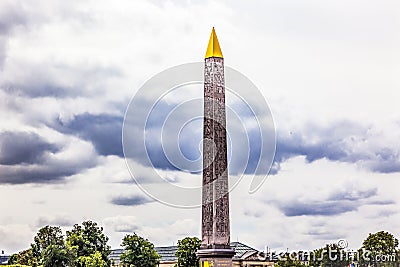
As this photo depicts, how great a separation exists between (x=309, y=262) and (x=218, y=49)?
110 ft

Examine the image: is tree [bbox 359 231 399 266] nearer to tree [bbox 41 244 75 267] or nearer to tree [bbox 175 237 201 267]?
tree [bbox 175 237 201 267]

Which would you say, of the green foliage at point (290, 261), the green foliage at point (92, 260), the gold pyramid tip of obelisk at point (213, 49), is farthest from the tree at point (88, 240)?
the gold pyramid tip of obelisk at point (213, 49)

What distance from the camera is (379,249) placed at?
216 feet

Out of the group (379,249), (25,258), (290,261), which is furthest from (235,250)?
(25,258)

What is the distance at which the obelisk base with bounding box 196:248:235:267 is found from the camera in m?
42.7

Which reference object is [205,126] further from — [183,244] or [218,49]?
[183,244]

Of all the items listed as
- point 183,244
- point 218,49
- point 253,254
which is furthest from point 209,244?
point 253,254

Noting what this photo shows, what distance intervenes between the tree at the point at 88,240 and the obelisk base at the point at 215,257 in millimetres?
24155

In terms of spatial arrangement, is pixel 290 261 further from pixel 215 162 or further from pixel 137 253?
pixel 215 162

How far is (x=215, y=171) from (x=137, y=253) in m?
26.1

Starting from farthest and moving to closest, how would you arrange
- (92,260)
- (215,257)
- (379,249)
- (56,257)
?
(379,249)
(92,260)
(56,257)
(215,257)

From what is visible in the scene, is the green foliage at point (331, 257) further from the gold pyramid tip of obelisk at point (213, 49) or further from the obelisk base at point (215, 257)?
the gold pyramid tip of obelisk at point (213, 49)

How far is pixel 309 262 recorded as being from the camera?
71.4 meters

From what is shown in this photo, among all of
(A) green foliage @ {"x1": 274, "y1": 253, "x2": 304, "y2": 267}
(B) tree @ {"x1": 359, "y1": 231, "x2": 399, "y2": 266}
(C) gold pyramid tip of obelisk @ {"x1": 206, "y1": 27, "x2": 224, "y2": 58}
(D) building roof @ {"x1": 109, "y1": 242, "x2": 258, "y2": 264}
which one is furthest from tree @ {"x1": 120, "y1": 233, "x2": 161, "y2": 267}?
(C) gold pyramid tip of obelisk @ {"x1": 206, "y1": 27, "x2": 224, "y2": 58}
